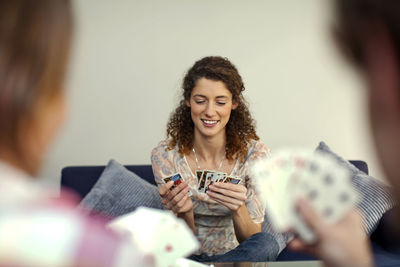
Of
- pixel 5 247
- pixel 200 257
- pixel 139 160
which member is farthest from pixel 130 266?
pixel 139 160

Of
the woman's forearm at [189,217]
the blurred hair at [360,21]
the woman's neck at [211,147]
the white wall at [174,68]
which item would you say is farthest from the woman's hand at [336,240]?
the white wall at [174,68]

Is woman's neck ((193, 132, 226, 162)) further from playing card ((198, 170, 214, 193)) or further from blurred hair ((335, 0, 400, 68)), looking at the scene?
blurred hair ((335, 0, 400, 68))

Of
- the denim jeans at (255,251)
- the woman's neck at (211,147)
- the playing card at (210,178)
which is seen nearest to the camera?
the denim jeans at (255,251)

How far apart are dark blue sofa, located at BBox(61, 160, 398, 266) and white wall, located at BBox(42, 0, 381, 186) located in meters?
0.62

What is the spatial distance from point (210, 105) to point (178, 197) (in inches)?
21.6

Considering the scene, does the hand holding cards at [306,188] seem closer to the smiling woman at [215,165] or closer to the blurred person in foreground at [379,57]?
the blurred person in foreground at [379,57]

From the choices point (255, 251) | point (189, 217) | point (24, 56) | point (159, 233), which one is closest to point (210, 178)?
point (189, 217)

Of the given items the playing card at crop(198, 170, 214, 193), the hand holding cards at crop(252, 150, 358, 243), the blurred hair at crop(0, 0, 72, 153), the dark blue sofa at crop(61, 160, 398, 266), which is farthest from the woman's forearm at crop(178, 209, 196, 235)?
the blurred hair at crop(0, 0, 72, 153)

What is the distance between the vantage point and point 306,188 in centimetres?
101

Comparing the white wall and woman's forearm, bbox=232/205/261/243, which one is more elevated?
the white wall

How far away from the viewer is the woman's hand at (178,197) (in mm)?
2293

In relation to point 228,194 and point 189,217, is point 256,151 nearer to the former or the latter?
point 228,194

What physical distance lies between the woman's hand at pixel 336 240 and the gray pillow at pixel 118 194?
2.08m

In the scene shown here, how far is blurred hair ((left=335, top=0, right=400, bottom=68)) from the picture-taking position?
0.74m
